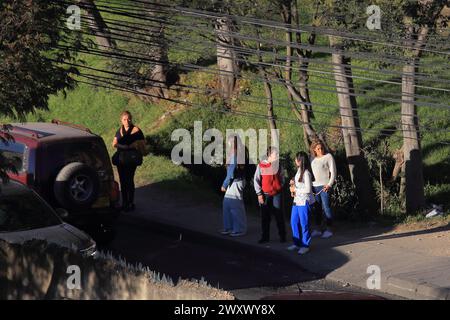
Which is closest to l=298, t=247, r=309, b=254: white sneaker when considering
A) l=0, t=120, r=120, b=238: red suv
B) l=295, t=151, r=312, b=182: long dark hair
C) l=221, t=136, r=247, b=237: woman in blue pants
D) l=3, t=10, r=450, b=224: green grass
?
l=295, t=151, r=312, b=182: long dark hair

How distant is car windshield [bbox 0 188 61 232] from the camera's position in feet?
38.1

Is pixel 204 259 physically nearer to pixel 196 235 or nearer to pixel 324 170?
pixel 196 235

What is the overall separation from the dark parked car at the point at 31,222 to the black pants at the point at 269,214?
11.1 ft

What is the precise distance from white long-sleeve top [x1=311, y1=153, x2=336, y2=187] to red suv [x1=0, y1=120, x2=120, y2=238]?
310cm

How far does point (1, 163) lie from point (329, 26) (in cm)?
795

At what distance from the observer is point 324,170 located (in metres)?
14.5

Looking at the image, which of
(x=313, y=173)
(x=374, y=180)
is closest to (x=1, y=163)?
(x=313, y=173)

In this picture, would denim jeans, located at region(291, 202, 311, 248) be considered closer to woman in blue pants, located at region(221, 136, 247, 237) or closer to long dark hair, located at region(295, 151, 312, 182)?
long dark hair, located at region(295, 151, 312, 182)

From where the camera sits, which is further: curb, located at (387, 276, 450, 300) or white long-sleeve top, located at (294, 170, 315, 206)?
white long-sleeve top, located at (294, 170, 315, 206)

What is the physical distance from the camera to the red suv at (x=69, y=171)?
1339cm

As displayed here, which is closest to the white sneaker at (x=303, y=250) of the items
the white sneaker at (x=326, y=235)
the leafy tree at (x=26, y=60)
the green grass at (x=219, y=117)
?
the white sneaker at (x=326, y=235)

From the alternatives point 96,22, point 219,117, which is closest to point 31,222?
point 96,22

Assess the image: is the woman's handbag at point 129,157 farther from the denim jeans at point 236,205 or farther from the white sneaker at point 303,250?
the white sneaker at point 303,250

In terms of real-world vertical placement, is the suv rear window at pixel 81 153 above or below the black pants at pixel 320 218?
above
